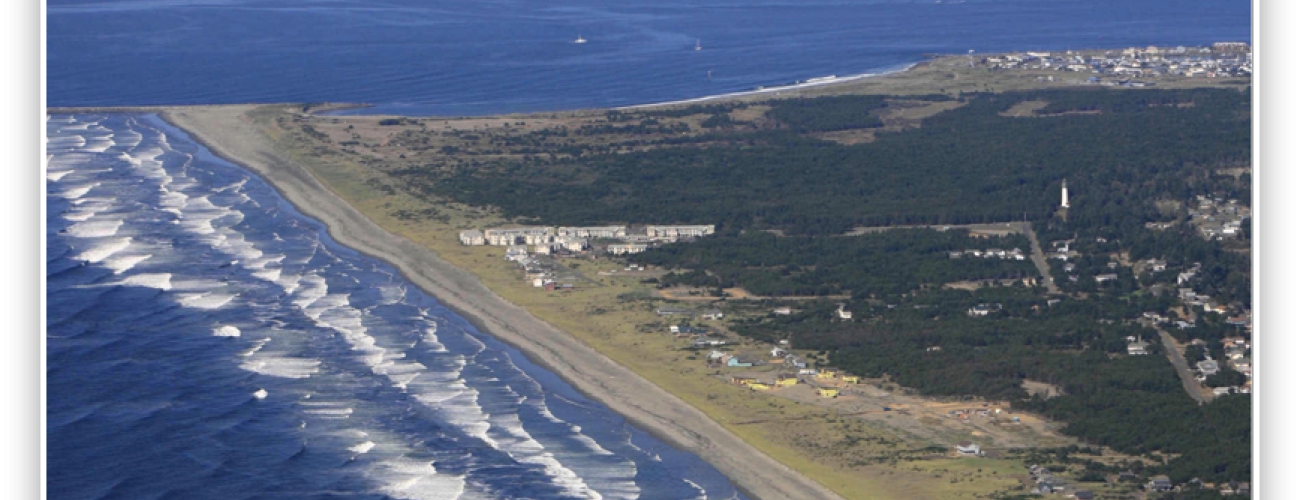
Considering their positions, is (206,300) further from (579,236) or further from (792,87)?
(792,87)

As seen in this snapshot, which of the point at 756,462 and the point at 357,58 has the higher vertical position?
the point at 357,58

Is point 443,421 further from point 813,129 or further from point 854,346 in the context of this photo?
point 813,129

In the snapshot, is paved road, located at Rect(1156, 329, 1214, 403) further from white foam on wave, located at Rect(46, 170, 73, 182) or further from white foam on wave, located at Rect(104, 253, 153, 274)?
white foam on wave, located at Rect(46, 170, 73, 182)

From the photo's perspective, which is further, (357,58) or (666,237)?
(357,58)

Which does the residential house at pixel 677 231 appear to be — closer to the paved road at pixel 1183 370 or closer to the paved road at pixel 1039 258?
the paved road at pixel 1039 258

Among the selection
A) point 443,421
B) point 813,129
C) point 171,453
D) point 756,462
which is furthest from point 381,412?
point 813,129

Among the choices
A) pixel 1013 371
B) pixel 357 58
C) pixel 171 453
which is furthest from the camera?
pixel 357 58
